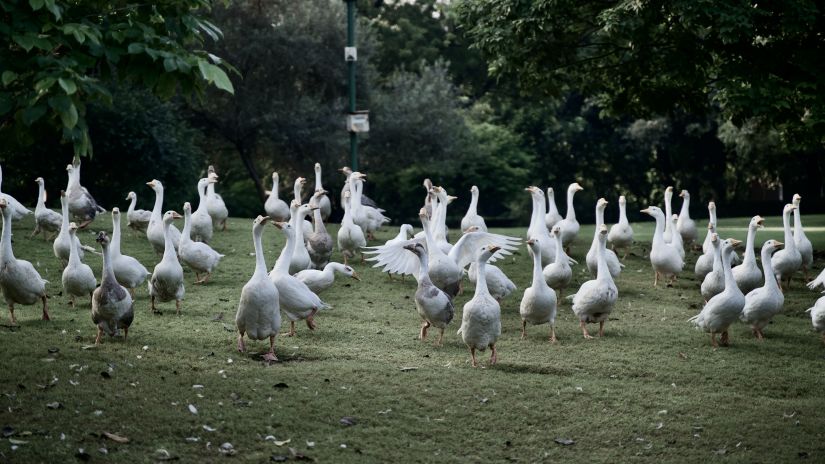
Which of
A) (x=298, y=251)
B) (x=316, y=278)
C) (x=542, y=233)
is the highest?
(x=542, y=233)

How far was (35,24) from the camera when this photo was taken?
23.0ft

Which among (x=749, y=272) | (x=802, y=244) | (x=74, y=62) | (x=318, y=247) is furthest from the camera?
(x=802, y=244)

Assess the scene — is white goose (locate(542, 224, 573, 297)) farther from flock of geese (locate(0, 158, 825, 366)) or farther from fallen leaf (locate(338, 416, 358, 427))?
fallen leaf (locate(338, 416, 358, 427))

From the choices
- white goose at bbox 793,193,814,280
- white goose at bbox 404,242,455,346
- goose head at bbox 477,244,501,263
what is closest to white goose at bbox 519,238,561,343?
goose head at bbox 477,244,501,263

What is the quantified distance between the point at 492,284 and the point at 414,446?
5310 mm

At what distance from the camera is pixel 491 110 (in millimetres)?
43844

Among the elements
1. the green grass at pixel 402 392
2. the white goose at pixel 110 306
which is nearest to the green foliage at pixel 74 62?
the green grass at pixel 402 392

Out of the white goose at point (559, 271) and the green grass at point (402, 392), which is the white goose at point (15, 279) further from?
the white goose at point (559, 271)

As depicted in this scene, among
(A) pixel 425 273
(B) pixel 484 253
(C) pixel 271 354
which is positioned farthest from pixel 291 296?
(B) pixel 484 253

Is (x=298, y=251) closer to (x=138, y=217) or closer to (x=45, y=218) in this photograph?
(x=138, y=217)

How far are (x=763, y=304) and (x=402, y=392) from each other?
16.2ft

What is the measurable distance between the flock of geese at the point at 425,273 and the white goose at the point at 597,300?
1 centimetres

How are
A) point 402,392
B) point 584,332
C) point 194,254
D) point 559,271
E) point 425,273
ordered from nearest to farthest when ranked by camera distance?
point 402,392
point 425,273
point 584,332
point 559,271
point 194,254

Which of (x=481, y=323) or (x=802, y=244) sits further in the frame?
(x=802, y=244)
